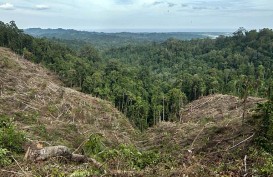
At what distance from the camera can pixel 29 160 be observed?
664 centimetres

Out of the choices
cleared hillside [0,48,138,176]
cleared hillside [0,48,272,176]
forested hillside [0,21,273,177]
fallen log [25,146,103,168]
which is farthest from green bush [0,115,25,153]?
cleared hillside [0,48,138,176]

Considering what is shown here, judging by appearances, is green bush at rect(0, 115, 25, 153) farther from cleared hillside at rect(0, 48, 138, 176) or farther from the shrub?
cleared hillside at rect(0, 48, 138, 176)

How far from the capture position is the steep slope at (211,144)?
6.21 m

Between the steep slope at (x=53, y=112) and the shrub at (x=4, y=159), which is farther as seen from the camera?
the steep slope at (x=53, y=112)

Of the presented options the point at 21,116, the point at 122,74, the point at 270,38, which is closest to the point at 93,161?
the point at 21,116

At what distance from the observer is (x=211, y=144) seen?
32.7 ft

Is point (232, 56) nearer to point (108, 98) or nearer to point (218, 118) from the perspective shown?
point (108, 98)

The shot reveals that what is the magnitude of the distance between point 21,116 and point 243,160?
36.8 ft

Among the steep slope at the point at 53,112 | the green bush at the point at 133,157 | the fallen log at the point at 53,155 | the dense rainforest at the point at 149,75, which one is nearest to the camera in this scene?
the fallen log at the point at 53,155

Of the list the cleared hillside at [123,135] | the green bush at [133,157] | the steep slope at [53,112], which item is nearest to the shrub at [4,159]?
the cleared hillside at [123,135]

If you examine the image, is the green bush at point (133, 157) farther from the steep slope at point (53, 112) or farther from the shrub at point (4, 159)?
the steep slope at point (53, 112)

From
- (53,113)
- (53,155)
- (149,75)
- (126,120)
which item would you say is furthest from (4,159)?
(149,75)

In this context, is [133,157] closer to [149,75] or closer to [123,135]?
[123,135]

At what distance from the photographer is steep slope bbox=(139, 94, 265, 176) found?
6207 mm
